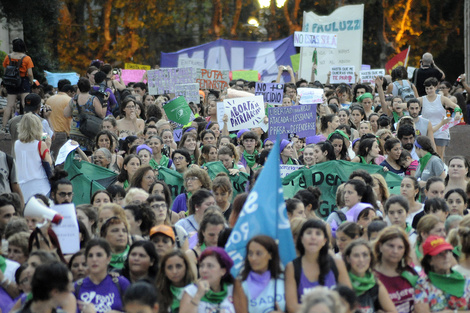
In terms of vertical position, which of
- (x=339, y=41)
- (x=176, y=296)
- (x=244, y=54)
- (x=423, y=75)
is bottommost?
(x=176, y=296)

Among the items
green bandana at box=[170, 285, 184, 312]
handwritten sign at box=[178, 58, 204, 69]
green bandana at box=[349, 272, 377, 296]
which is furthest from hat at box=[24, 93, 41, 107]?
handwritten sign at box=[178, 58, 204, 69]

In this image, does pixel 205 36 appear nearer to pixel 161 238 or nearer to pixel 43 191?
pixel 43 191

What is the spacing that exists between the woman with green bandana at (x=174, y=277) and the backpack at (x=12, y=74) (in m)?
8.97

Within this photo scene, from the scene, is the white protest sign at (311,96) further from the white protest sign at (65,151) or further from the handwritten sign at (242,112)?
the white protest sign at (65,151)

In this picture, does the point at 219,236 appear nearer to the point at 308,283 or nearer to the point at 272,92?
the point at 308,283

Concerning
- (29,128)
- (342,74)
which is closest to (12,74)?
(29,128)

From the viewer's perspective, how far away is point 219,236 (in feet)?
24.9

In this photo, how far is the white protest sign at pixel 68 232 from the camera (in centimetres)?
751

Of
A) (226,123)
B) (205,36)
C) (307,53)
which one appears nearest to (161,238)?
(226,123)

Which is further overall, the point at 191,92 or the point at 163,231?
the point at 191,92

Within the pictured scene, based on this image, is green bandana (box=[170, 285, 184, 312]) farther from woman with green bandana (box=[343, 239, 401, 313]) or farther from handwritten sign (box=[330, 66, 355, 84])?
handwritten sign (box=[330, 66, 355, 84])

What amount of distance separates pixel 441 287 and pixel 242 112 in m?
8.07

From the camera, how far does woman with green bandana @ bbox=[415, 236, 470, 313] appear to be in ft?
22.7

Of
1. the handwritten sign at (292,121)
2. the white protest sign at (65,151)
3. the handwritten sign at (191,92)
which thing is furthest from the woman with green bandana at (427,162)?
the handwritten sign at (191,92)
